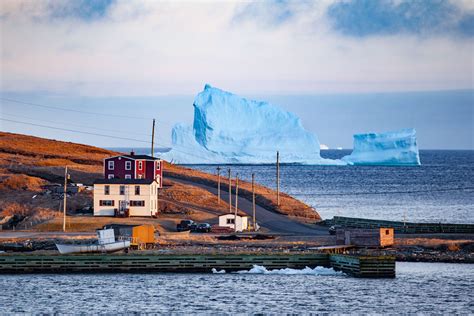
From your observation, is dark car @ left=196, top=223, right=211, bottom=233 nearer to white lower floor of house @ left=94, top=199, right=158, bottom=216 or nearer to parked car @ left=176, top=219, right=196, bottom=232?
parked car @ left=176, top=219, right=196, bottom=232

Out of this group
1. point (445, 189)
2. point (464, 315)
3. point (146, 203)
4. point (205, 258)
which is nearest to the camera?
point (464, 315)

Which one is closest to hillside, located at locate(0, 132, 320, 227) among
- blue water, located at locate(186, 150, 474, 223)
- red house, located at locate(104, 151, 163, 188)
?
red house, located at locate(104, 151, 163, 188)

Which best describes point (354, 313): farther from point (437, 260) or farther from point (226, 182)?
point (226, 182)

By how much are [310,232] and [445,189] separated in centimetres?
8274

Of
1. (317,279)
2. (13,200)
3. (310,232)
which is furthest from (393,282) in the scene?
(13,200)

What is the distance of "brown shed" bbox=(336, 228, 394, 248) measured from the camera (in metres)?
62.3

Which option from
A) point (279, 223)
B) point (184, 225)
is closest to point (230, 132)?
point (279, 223)

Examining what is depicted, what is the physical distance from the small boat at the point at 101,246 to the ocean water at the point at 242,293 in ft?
16.8

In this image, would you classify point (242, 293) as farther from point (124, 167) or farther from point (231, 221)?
point (124, 167)

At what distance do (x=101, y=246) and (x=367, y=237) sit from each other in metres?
17.4

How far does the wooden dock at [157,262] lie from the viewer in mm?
52844

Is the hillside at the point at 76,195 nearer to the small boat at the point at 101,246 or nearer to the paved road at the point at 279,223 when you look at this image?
the paved road at the point at 279,223

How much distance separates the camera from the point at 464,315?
132 feet

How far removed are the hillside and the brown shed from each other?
20943 millimetres
